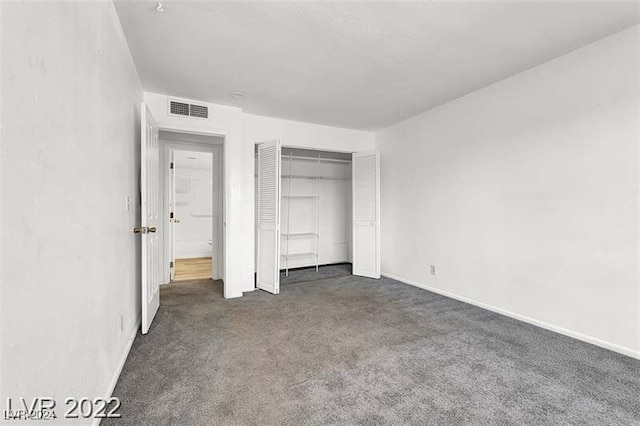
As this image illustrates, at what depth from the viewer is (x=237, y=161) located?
13.2ft

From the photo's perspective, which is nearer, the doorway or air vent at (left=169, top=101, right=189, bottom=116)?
air vent at (left=169, top=101, right=189, bottom=116)

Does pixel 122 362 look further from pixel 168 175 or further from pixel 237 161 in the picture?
pixel 168 175

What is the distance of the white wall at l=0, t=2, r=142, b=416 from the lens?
88cm

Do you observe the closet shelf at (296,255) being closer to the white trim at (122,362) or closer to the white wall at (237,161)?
the white wall at (237,161)

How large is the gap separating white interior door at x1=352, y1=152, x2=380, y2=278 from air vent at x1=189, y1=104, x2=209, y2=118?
96.9 inches

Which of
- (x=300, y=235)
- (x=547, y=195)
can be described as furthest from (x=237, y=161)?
(x=547, y=195)

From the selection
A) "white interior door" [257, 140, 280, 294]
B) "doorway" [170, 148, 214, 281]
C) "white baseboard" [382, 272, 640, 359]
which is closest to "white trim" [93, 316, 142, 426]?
"white interior door" [257, 140, 280, 294]

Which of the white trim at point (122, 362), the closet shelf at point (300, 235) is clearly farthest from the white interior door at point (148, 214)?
the closet shelf at point (300, 235)

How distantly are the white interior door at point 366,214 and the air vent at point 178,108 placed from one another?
269 centimetres

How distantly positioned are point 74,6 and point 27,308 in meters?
1.30

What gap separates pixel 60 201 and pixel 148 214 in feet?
5.69

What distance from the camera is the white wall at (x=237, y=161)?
373cm

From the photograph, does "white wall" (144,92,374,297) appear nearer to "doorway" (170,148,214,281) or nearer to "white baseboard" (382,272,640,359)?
"white baseboard" (382,272,640,359)

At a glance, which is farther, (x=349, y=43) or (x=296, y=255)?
(x=296, y=255)
